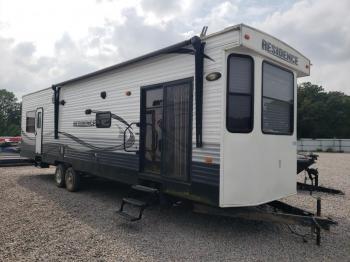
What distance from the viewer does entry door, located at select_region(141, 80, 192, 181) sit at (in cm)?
558

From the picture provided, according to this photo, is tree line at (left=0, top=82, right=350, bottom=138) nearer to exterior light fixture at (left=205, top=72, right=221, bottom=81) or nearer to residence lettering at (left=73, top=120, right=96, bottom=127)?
residence lettering at (left=73, top=120, right=96, bottom=127)

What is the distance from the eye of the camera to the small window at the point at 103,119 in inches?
300

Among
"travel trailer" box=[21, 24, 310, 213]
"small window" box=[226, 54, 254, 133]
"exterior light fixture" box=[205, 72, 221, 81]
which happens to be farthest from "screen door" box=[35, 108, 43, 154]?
"small window" box=[226, 54, 254, 133]

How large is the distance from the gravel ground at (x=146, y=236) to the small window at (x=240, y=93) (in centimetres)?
177

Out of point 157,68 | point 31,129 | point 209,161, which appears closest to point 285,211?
point 209,161

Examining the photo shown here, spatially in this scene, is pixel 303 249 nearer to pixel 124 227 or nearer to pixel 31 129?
pixel 124 227

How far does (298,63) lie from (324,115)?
52.1 meters

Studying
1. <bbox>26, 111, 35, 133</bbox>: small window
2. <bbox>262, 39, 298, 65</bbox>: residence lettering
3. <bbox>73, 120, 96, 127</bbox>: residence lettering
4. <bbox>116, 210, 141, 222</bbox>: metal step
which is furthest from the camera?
<bbox>26, 111, 35, 133</bbox>: small window

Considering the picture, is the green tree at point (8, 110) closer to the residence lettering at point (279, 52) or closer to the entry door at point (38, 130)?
the entry door at point (38, 130)

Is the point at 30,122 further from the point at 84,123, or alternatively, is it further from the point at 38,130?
the point at 84,123

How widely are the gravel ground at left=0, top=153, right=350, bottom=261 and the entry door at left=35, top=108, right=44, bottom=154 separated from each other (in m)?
3.35

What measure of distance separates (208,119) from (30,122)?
875cm

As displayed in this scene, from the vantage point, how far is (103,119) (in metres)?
7.82

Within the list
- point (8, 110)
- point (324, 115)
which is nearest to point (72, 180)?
point (324, 115)
